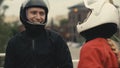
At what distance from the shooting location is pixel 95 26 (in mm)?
2912

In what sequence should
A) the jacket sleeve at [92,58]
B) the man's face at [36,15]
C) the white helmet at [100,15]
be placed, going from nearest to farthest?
the jacket sleeve at [92,58], the white helmet at [100,15], the man's face at [36,15]

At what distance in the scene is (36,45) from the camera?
3.73 metres

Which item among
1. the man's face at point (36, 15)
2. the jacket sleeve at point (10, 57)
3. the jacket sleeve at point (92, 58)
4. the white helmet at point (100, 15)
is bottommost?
the jacket sleeve at point (10, 57)

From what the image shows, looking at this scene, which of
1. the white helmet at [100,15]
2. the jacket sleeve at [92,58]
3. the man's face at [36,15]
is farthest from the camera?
the man's face at [36,15]

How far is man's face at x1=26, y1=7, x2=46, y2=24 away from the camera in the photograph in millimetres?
3686

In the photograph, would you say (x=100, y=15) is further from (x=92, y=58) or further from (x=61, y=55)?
(x=61, y=55)

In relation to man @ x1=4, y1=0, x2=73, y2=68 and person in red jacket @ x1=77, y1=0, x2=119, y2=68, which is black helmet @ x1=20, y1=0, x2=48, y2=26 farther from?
person in red jacket @ x1=77, y1=0, x2=119, y2=68

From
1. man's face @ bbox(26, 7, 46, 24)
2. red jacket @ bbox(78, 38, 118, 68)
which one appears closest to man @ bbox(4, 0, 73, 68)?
man's face @ bbox(26, 7, 46, 24)

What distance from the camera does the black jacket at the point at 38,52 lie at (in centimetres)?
370

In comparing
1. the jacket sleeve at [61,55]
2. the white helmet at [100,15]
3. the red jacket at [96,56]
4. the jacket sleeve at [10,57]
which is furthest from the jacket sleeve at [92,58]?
the jacket sleeve at [10,57]

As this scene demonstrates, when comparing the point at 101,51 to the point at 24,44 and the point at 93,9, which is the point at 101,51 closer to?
the point at 93,9

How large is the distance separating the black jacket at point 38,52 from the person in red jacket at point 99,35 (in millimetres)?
747

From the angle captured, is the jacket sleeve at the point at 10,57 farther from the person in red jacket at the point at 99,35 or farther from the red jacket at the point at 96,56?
the red jacket at the point at 96,56

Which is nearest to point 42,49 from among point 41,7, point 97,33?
point 41,7
